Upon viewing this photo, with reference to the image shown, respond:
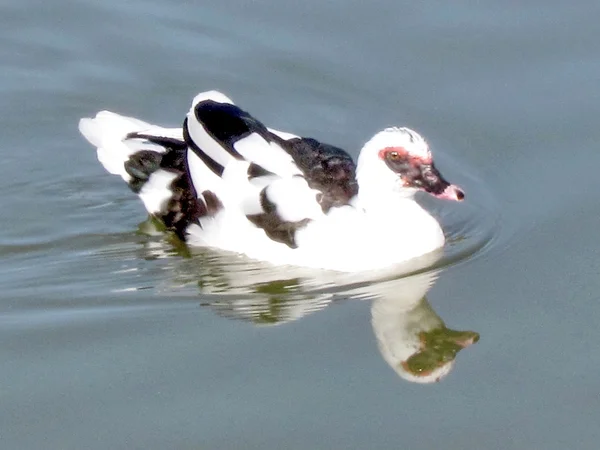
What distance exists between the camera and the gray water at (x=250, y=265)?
24.1 ft

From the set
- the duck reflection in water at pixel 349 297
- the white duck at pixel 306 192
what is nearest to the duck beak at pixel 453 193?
the white duck at pixel 306 192

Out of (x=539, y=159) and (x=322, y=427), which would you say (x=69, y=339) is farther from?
(x=539, y=159)

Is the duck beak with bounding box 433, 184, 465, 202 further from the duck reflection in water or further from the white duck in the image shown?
the duck reflection in water

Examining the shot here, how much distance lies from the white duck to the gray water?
228 millimetres

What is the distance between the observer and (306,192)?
8688mm

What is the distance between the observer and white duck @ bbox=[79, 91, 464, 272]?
8750 mm

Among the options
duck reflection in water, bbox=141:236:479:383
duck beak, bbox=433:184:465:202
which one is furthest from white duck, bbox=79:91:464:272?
duck reflection in water, bbox=141:236:479:383

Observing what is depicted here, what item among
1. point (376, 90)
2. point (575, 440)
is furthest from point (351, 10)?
point (575, 440)

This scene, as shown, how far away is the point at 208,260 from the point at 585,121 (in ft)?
10.5

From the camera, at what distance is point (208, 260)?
30.6ft

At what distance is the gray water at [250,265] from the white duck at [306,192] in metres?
0.23

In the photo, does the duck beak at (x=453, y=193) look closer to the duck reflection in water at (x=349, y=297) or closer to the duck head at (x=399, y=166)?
the duck head at (x=399, y=166)

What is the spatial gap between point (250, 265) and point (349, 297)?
88cm

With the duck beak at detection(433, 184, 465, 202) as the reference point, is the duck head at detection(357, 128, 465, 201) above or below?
above
